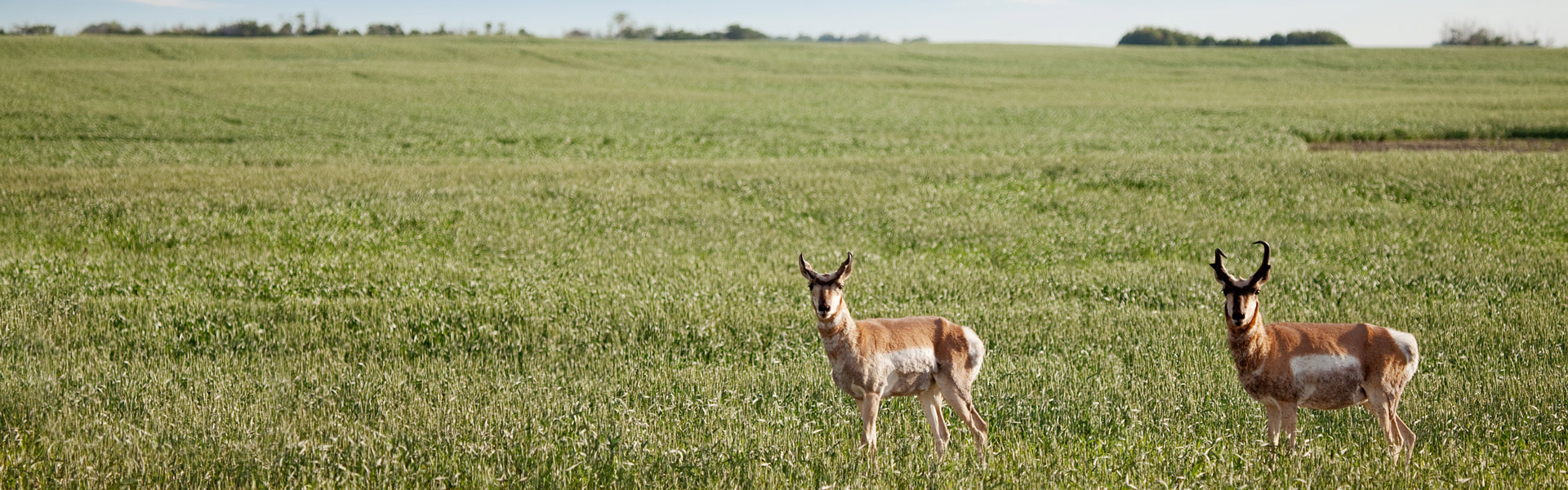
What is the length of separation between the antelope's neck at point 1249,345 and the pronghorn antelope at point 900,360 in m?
1.15

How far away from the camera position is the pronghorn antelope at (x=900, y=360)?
479cm

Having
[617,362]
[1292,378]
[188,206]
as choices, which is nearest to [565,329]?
[617,362]

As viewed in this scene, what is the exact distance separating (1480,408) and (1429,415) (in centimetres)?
58

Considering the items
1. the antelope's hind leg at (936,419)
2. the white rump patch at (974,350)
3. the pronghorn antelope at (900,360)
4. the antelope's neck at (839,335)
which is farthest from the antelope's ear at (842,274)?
the antelope's hind leg at (936,419)

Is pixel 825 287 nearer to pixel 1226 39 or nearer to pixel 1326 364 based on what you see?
pixel 1326 364

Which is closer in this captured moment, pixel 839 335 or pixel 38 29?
pixel 839 335

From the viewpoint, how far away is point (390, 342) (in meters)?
10.2

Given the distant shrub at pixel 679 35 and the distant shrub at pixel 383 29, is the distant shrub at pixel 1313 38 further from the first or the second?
the distant shrub at pixel 383 29

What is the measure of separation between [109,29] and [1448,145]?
147 m

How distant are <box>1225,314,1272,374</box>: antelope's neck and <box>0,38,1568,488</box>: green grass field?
2.67ft

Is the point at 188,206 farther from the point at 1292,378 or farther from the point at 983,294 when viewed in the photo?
the point at 1292,378

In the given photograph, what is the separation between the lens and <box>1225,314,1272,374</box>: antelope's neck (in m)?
4.49

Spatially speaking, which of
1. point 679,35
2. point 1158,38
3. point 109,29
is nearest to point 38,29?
point 109,29

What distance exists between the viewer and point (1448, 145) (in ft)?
117
